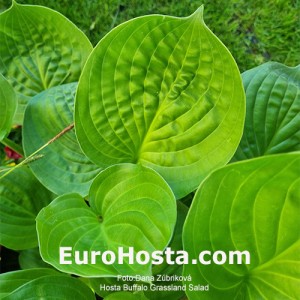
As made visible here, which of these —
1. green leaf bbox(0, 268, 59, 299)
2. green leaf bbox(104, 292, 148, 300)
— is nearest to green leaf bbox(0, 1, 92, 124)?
green leaf bbox(0, 268, 59, 299)

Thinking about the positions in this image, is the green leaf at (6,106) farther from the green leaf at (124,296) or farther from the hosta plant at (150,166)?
the green leaf at (124,296)

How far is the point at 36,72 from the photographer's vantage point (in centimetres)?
108

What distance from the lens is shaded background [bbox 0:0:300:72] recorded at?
141 cm

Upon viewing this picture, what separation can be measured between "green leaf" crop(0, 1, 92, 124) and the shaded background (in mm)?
408

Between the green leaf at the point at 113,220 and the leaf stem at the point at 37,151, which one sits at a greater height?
the leaf stem at the point at 37,151

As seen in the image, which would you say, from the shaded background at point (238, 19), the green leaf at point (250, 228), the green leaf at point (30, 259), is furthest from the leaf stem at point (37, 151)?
the shaded background at point (238, 19)

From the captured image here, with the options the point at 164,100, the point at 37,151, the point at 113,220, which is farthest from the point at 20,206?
the point at 164,100

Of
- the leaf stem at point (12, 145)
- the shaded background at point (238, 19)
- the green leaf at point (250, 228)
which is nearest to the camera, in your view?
the green leaf at point (250, 228)

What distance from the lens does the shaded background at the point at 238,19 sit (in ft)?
4.62

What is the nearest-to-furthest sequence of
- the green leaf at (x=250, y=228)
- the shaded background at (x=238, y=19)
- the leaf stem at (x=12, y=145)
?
the green leaf at (x=250, y=228)
the leaf stem at (x=12, y=145)
the shaded background at (x=238, y=19)

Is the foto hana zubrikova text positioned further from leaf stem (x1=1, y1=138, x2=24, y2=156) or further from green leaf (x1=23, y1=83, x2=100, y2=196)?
leaf stem (x1=1, y1=138, x2=24, y2=156)

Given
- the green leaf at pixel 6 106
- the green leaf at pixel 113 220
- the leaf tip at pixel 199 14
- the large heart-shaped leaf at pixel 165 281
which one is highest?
the leaf tip at pixel 199 14

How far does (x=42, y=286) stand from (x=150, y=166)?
0.93 ft

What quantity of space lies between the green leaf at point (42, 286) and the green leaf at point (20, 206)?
8 centimetres
